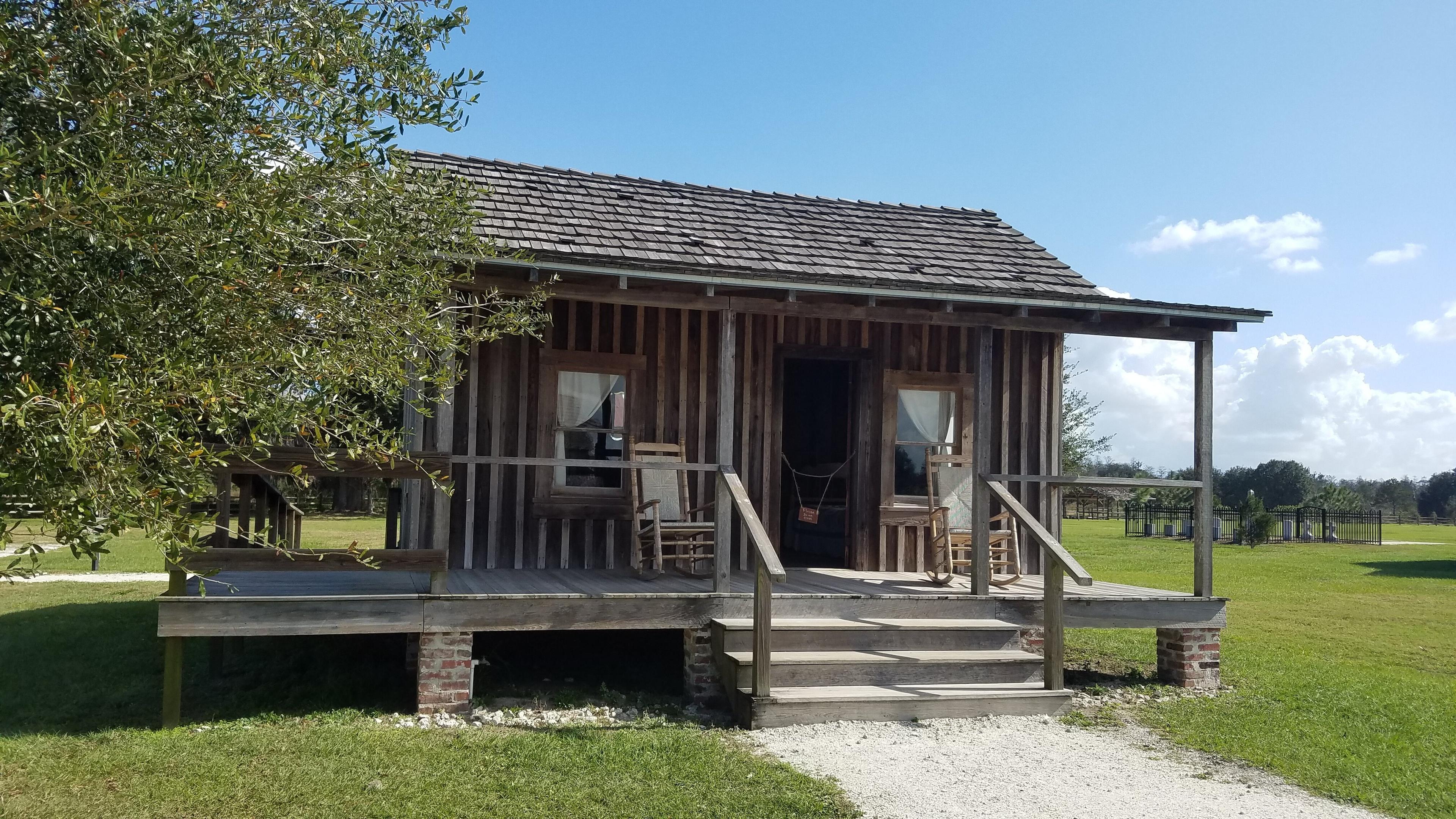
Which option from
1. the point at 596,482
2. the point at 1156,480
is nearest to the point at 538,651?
the point at 596,482

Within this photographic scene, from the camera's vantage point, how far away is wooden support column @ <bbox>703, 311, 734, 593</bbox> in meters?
7.66

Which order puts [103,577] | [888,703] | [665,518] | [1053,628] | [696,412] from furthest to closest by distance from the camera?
1. [103,577]
2. [696,412]
3. [665,518]
4. [1053,628]
5. [888,703]

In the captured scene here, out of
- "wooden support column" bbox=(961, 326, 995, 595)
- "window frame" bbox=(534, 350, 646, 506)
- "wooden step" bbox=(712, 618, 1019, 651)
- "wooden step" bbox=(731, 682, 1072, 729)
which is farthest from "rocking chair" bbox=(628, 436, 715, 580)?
"wooden support column" bbox=(961, 326, 995, 595)

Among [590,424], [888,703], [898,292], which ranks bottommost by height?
[888,703]

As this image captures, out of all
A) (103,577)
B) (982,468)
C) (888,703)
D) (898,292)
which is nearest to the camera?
(888,703)

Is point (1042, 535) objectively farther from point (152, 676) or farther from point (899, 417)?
point (152, 676)

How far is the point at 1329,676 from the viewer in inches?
359

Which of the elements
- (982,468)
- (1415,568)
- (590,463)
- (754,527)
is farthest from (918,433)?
(1415,568)

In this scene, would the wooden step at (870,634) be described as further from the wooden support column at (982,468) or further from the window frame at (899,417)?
the window frame at (899,417)

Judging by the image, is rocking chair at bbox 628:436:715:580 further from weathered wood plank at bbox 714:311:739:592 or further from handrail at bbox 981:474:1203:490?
handrail at bbox 981:474:1203:490

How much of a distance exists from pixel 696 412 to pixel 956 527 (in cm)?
253

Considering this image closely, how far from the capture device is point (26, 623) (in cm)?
1070

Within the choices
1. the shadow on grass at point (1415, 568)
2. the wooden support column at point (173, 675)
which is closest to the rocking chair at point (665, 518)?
the wooden support column at point (173, 675)

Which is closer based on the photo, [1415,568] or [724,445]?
[724,445]
